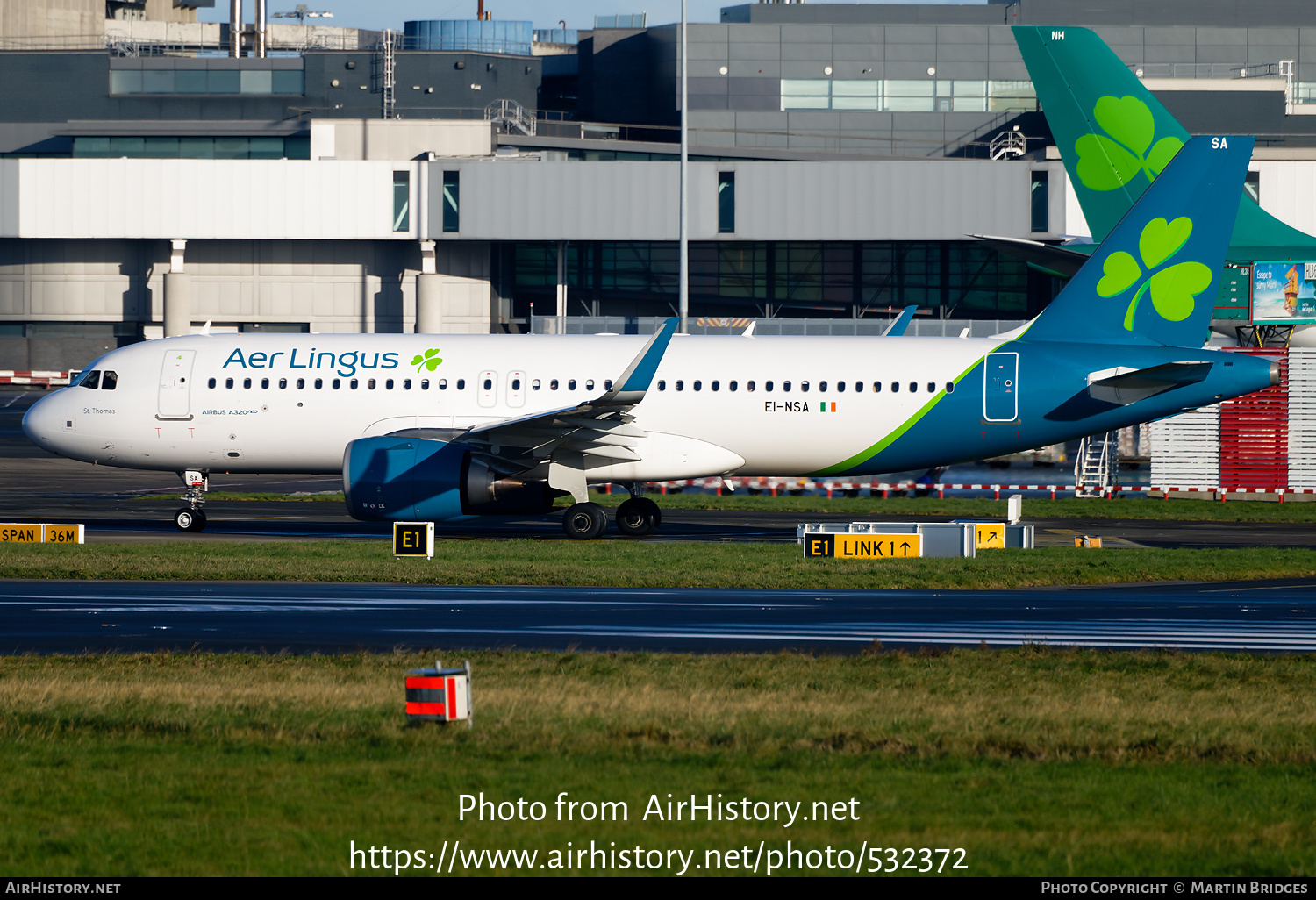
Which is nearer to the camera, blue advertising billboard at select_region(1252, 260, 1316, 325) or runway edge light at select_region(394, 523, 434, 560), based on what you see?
runway edge light at select_region(394, 523, 434, 560)

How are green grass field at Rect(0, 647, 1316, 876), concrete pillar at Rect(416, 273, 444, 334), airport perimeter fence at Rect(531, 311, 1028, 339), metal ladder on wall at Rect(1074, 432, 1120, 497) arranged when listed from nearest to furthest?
green grass field at Rect(0, 647, 1316, 876) → metal ladder on wall at Rect(1074, 432, 1120, 497) → airport perimeter fence at Rect(531, 311, 1028, 339) → concrete pillar at Rect(416, 273, 444, 334)

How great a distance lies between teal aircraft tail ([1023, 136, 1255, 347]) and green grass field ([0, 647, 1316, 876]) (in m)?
15.0

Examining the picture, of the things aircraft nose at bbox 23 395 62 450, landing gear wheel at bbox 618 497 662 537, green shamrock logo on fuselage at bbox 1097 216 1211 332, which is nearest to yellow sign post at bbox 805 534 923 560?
landing gear wheel at bbox 618 497 662 537

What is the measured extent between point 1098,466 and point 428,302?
1395 inches

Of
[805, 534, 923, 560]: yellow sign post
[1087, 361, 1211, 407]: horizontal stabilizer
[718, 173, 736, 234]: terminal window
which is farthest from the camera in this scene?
[718, 173, 736, 234]: terminal window

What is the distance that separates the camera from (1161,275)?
2931cm

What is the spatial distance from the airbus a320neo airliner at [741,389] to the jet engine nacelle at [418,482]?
824mm

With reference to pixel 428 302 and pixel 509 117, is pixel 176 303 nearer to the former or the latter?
pixel 428 302

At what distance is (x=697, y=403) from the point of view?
96.4ft

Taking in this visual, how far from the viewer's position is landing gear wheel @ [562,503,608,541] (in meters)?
28.8

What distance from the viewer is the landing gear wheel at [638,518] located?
30328 mm

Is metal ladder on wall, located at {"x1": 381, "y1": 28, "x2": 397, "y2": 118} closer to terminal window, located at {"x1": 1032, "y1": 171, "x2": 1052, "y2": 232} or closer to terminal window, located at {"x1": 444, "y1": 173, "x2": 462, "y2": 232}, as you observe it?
terminal window, located at {"x1": 444, "y1": 173, "x2": 462, "y2": 232}

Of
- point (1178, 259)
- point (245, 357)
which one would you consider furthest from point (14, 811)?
point (1178, 259)

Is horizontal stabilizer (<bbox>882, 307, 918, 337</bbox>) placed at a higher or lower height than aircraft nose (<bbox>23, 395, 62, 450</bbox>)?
higher
